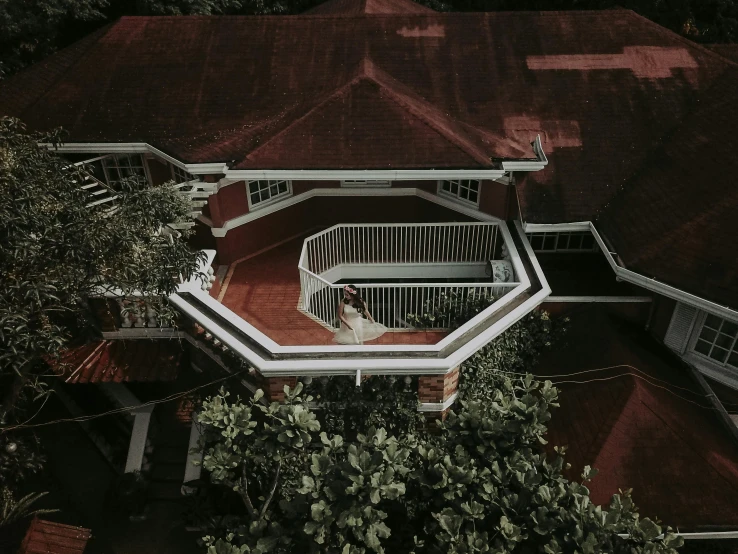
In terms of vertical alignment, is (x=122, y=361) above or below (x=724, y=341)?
below

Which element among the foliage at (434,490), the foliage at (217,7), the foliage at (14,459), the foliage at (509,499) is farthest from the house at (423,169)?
the foliage at (217,7)

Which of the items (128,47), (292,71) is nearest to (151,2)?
(128,47)

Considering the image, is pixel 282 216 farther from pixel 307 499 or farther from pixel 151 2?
pixel 151 2

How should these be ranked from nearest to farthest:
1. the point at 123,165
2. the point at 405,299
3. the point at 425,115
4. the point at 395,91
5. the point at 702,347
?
the point at 405,299 < the point at 702,347 < the point at 425,115 < the point at 395,91 < the point at 123,165

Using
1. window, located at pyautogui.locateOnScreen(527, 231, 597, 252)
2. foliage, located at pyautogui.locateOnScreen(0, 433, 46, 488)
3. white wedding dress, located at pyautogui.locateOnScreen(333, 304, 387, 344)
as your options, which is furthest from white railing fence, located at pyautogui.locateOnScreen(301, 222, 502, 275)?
foliage, located at pyautogui.locateOnScreen(0, 433, 46, 488)

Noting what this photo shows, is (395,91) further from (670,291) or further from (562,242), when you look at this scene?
(670,291)

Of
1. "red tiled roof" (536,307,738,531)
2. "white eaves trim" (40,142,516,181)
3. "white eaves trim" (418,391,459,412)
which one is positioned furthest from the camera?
"white eaves trim" (40,142,516,181)

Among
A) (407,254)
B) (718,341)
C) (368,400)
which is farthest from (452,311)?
(718,341)

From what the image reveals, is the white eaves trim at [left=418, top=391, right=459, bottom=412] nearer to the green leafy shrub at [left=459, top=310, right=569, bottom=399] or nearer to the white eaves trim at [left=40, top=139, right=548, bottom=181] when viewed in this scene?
the green leafy shrub at [left=459, top=310, right=569, bottom=399]
